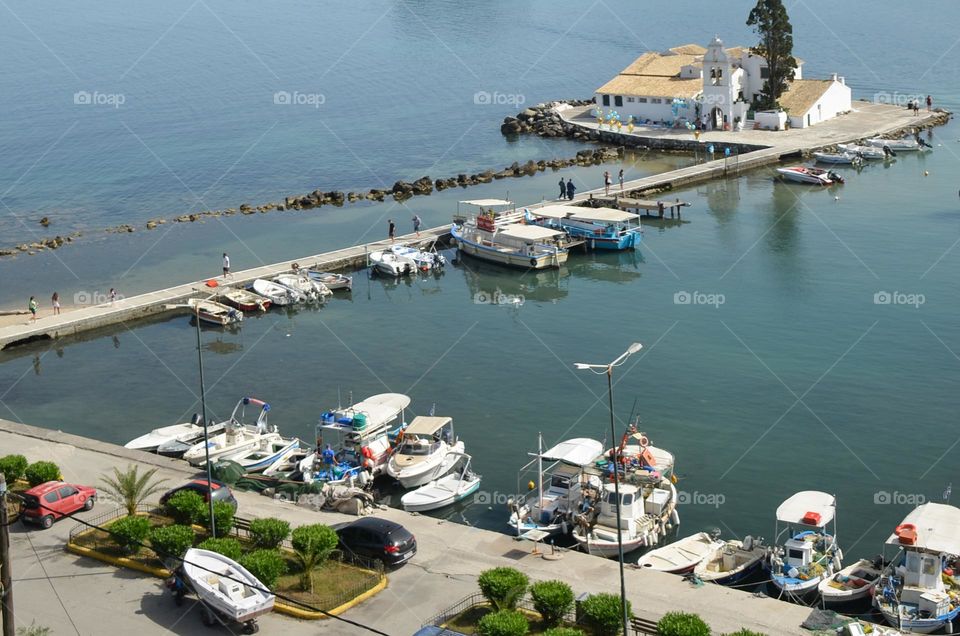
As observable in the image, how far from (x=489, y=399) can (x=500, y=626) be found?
1931cm

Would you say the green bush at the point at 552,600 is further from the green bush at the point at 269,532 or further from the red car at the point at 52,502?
the red car at the point at 52,502

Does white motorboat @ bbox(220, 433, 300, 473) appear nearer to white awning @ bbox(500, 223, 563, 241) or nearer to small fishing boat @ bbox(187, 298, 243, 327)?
small fishing boat @ bbox(187, 298, 243, 327)

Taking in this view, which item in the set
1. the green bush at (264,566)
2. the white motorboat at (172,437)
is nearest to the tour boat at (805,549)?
the green bush at (264,566)

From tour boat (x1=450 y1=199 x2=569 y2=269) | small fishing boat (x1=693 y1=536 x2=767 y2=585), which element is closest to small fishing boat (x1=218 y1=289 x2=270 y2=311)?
tour boat (x1=450 y1=199 x2=569 y2=269)

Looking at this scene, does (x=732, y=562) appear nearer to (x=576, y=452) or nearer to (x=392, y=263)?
(x=576, y=452)

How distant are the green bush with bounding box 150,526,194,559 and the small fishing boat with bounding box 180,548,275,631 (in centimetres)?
142

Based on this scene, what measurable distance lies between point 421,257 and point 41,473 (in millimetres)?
Answer: 31332

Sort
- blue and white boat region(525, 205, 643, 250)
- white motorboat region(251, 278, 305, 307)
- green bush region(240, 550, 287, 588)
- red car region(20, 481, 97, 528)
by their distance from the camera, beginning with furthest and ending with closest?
blue and white boat region(525, 205, 643, 250) → white motorboat region(251, 278, 305, 307) → red car region(20, 481, 97, 528) → green bush region(240, 550, 287, 588)

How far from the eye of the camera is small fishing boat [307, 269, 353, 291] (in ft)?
200

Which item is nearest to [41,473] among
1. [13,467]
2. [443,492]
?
[13,467]

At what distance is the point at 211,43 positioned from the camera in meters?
178

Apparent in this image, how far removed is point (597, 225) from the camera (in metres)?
66.2

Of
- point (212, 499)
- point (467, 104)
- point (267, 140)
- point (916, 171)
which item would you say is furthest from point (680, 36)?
point (212, 499)

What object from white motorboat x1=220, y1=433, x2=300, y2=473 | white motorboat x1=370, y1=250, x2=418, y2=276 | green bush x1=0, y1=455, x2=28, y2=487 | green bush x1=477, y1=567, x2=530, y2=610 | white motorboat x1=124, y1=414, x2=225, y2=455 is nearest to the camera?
green bush x1=477, y1=567, x2=530, y2=610
